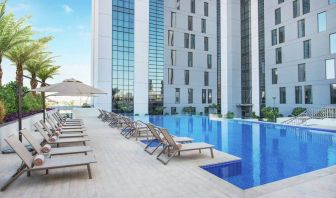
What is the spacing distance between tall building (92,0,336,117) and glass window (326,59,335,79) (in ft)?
4.02

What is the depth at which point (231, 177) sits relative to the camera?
6.55 metres

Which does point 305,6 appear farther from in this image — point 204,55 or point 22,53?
point 22,53

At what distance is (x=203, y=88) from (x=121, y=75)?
45.7 ft

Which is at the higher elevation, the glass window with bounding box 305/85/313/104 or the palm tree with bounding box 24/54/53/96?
the palm tree with bounding box 24/54/53/96

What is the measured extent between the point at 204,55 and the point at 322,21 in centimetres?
1902

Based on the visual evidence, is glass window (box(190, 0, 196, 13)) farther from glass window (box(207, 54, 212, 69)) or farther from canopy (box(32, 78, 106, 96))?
canopy (box(32, 78, 106, 96))

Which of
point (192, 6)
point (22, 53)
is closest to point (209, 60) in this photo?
point (192, 6)

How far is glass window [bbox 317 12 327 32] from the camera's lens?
23688mm

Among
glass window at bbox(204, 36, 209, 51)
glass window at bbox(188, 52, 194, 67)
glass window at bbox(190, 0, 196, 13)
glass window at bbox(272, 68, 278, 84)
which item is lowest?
glass window at bbox(272, 68, 278, 84)

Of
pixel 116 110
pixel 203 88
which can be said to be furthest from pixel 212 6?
pixel 116 110

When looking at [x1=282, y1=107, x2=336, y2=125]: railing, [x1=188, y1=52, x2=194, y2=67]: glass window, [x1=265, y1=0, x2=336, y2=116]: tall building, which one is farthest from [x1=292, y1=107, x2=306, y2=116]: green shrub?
[x1=188, y1=52, x2=194, y2=67]: glass window

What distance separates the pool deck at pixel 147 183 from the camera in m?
4.69

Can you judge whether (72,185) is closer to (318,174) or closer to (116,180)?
(116,180)

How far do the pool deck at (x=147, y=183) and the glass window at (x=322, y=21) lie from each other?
2240cm
